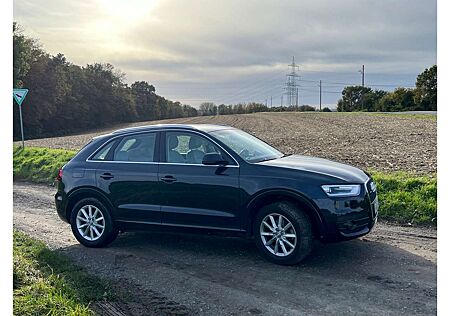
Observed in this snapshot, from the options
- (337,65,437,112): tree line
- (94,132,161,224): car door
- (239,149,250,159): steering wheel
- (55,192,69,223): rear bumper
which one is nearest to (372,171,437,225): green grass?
(239,149,250,159): steering wheel

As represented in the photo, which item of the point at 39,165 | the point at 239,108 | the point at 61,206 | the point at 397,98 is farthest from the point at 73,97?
the point at 61,206

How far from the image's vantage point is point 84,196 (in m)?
7.55

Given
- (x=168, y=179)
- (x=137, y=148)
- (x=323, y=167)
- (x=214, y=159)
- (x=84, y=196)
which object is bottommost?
(x=84, y=196)

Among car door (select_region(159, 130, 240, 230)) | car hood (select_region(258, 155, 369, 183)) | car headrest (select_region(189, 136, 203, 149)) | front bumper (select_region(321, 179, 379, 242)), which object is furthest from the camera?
car headrest (select_region(189, 136, 203, 149))

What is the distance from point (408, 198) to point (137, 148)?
5.00 metres

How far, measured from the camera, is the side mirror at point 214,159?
→ 6.57 meters

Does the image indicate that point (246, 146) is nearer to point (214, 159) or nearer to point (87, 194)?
point (214, 159)

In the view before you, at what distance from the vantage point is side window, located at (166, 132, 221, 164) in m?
6.85

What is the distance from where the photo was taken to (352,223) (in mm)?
6070

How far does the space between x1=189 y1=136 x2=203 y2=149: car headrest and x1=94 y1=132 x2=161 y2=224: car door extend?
0.53 meters

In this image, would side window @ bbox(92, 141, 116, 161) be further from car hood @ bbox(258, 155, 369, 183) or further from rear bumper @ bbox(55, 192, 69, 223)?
car hood @ bbox(258, 155, 369, 183)

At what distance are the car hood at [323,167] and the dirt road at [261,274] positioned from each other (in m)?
1.05

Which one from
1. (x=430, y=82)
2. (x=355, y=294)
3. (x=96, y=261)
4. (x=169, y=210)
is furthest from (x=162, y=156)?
(x=430, y=82)

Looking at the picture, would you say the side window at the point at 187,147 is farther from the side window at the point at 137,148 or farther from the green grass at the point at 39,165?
the green grass at the point at 39,165
